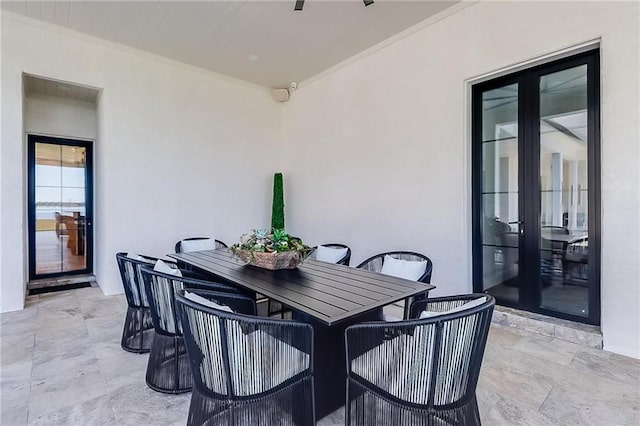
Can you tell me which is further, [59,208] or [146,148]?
[59,208]

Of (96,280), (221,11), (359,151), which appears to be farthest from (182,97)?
(96,280)

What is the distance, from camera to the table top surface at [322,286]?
1.81 meters

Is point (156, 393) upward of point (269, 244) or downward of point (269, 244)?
downward

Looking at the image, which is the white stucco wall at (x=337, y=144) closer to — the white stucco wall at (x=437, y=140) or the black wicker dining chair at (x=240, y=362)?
the white stucco wall at (x=437, y=140)

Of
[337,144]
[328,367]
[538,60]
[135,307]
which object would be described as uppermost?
[538,60]

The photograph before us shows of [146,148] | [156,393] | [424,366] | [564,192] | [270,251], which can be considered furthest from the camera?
[146,148]

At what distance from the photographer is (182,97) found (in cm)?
521

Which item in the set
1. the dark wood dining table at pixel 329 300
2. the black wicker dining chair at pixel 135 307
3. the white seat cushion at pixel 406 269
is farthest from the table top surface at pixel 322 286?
the black wicker dining chair at pixel 135 307

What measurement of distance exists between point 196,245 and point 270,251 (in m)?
2.03

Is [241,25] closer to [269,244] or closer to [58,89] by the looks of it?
[269,244]

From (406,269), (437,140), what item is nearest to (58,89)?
(437,140)

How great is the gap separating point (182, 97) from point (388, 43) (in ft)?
10.7

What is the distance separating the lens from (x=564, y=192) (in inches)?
126

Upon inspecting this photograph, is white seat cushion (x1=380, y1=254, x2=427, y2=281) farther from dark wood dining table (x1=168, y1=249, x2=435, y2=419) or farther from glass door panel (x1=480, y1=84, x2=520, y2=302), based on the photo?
glass door panel (x1=480, y1=84, x2=520, y2=302)
